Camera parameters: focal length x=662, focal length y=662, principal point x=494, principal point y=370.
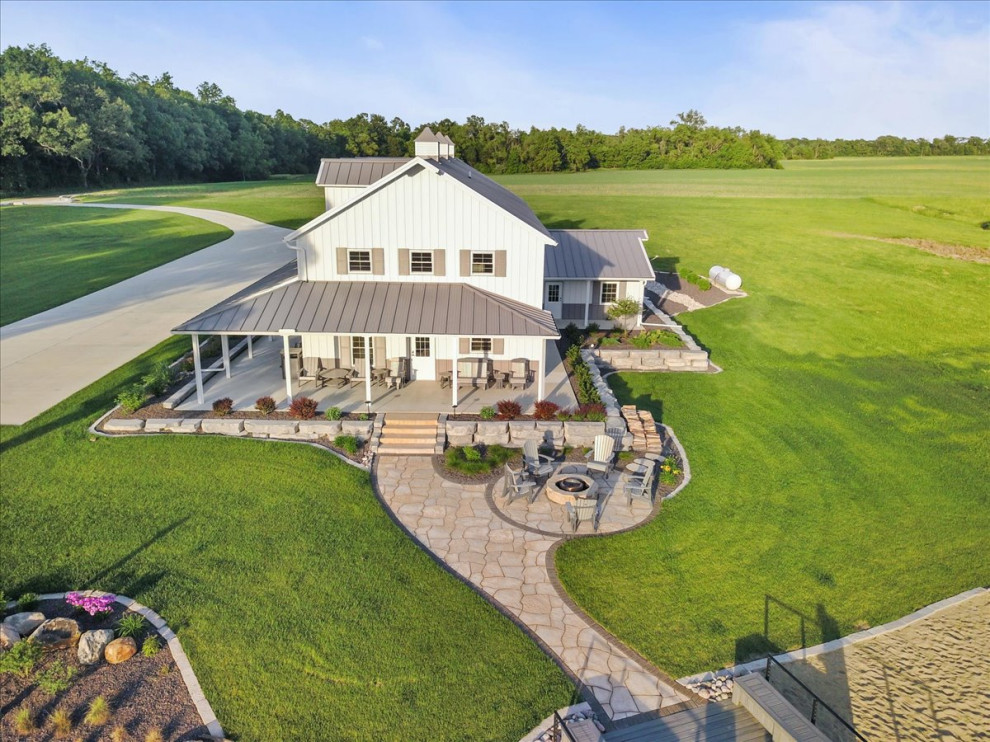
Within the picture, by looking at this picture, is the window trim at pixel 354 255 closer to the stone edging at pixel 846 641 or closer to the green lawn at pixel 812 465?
the green lawn at pixel 812 465

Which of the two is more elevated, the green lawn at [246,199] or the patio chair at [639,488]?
the green lawn at [246,199]

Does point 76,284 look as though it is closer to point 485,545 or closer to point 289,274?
point 289,274

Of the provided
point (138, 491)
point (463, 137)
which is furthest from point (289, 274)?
point (463, 137)

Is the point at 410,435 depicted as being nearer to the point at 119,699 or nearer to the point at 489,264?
the point at 489,264

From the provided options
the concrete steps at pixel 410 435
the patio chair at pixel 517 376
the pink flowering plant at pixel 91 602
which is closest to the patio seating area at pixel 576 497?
the concrete steps at pixel 410 435

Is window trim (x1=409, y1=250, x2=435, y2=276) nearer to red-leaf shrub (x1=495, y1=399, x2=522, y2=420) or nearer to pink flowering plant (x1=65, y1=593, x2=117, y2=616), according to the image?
red-leaf shrub (x1=495, y1=399, x2=522, y2=420)

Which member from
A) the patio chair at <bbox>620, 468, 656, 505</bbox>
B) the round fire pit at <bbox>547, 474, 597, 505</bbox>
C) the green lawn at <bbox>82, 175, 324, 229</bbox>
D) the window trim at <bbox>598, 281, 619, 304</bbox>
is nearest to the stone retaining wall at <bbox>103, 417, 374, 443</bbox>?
the round fire pit at <bbox>547, 474, 597, 505</bbox>
